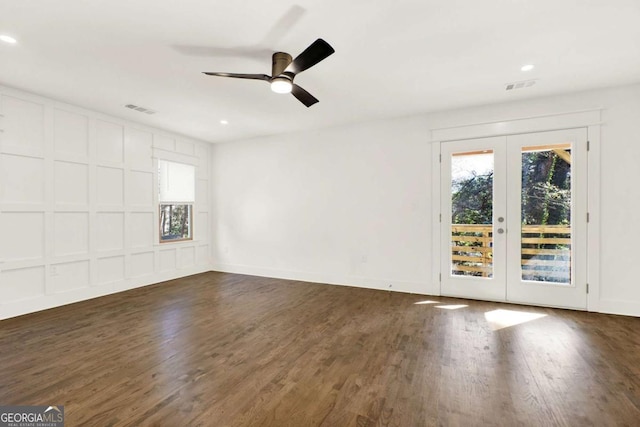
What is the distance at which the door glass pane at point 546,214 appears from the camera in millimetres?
3725

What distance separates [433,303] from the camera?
3961mm

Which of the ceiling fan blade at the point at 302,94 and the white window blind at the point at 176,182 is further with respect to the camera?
the white window blind at the point at 176,182

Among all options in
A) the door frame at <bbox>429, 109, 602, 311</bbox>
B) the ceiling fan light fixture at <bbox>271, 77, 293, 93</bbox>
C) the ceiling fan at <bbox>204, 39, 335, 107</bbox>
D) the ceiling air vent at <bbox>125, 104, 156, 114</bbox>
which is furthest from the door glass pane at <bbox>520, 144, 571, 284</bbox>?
the ceiling air vent at <bbox>125, 104, 156, 114</bbox>

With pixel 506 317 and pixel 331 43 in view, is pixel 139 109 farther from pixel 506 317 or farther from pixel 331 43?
pixel 506 317

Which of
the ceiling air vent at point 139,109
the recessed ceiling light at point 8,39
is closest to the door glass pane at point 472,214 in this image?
the ceiling air vent at point 139,109

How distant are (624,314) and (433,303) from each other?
214 cm

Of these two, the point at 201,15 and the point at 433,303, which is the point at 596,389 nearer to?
the point at 433,303

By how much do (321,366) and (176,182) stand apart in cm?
Answer: 476

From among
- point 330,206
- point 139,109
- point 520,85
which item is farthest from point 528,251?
point 139,109

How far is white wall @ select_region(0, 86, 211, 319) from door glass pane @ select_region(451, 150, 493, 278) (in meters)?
4.98

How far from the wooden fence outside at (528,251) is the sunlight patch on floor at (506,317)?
568 millimetres

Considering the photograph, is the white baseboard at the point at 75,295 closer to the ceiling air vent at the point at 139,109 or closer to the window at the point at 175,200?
the window at the point at 175,200

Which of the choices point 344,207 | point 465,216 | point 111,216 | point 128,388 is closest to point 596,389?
point 465,216

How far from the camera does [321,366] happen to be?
2.33 metres
